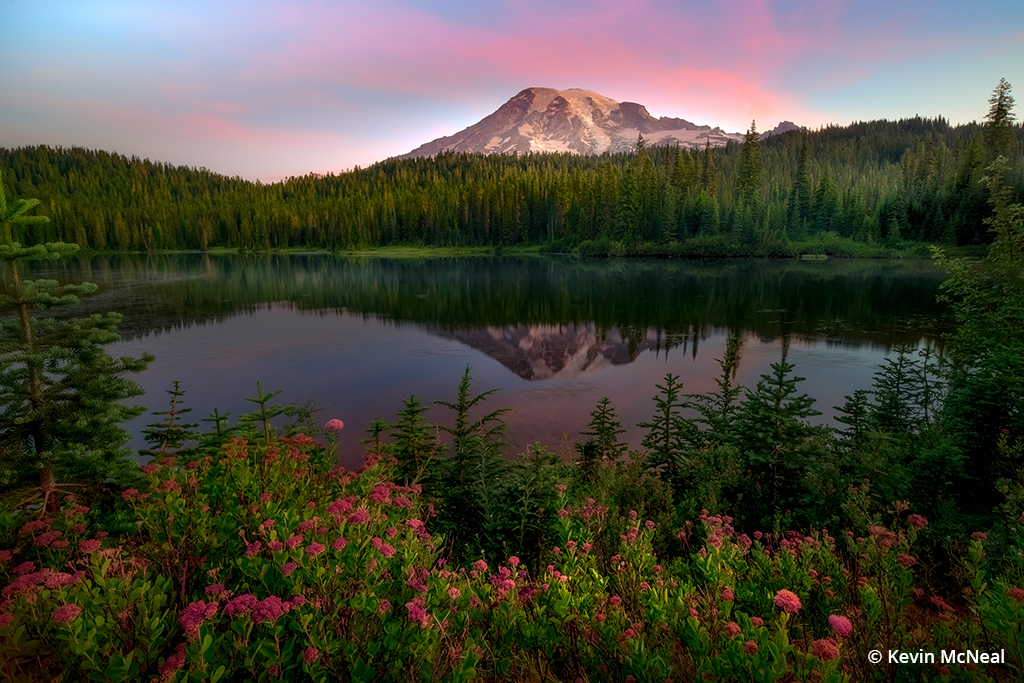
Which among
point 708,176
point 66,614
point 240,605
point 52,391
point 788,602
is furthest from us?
point 708,176

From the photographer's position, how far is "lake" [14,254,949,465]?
2244 centimetres

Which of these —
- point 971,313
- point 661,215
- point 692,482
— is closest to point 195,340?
point 692,482

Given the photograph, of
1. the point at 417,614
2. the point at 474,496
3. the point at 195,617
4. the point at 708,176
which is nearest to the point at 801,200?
the point at 708,176

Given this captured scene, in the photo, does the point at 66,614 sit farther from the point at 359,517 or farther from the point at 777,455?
the point at 777,455

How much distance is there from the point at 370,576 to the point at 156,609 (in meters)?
1.48

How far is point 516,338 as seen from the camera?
1409 inches

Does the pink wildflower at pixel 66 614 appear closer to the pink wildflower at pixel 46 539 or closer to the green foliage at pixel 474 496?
the pink wildflower at pixel 46 539

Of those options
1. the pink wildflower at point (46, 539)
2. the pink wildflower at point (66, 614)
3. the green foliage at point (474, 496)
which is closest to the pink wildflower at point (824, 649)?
the pink wildflower at point (66, 614)

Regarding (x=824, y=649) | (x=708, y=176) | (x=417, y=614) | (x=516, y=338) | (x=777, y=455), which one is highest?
(x=708, y=176)

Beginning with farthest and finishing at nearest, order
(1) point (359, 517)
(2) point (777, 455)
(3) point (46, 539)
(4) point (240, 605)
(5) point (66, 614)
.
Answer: (2) point (777, 455) < (3) point (46, 539) < (1) point (359, 517) < (4) point (240, 605) < (5) point (66, 614)

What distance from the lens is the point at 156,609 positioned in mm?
3391

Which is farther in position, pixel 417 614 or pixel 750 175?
pixel 750 175

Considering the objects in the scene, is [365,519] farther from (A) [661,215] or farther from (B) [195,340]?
(A) [661,215]

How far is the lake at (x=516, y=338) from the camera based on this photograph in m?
22.4
